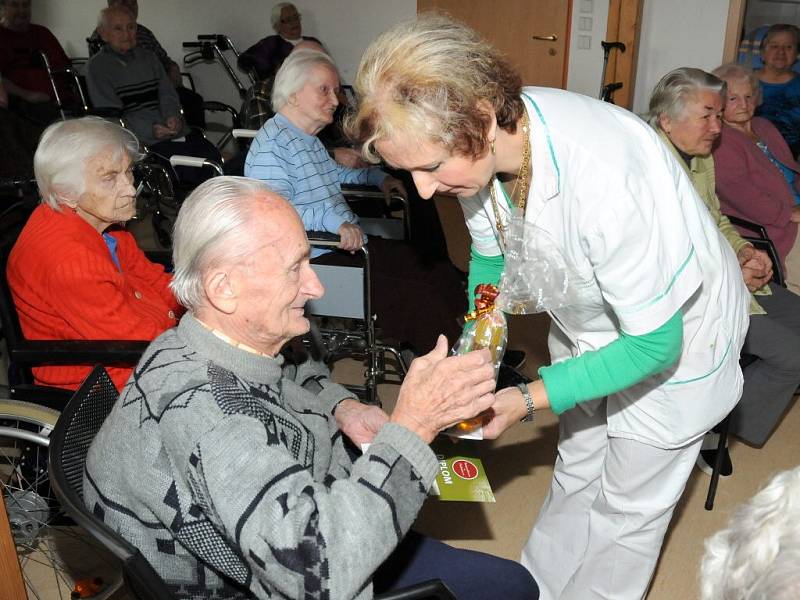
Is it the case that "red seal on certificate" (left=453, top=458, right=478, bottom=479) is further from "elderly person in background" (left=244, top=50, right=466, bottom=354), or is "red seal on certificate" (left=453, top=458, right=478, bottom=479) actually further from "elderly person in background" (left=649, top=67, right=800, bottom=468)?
"elderly person in background" (left=649, top=67, right=800, bottom=468)

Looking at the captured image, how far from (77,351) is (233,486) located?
39.0 inches

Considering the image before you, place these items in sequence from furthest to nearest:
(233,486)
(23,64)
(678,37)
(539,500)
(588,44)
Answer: (588,44) < (678,37) < (23,64) < (539,500) < (233,486)

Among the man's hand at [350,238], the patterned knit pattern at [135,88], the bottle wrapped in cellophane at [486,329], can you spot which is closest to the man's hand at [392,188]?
the man's hand at [350,238]

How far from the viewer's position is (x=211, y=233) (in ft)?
3.99

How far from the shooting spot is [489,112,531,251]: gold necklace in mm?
1317

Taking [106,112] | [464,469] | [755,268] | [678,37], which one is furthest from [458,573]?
[678,37]

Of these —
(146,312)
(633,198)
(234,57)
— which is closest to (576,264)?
(633,198)

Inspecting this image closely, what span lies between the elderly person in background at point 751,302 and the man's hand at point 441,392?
5.42 ft

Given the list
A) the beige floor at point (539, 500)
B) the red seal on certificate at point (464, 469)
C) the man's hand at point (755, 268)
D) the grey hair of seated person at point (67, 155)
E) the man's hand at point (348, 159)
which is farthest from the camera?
the man's hand at point (348, 159)

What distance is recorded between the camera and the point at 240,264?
4.02 feet

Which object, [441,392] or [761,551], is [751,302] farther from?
[761,551]

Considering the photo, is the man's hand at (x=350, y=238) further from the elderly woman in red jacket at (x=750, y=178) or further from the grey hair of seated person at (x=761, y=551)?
the grey hair of seated person at (x=761, y=551)

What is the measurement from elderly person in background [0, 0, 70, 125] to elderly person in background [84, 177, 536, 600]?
4.57 meters

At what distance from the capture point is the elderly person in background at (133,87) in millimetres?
4992
